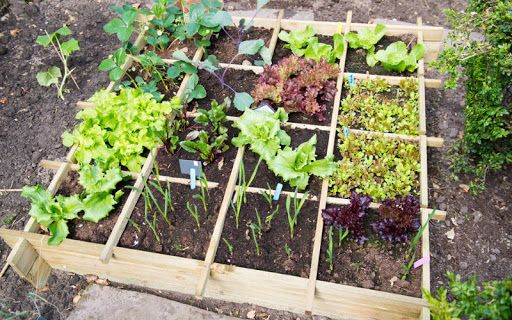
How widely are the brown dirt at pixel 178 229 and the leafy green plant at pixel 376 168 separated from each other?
2.57 ft

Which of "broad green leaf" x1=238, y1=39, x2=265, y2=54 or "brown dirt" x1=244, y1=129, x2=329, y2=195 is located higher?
"broad green leaf" x1=238, y1=39, x2=265, y2=54

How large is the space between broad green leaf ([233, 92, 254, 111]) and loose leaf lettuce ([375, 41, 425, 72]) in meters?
1.08

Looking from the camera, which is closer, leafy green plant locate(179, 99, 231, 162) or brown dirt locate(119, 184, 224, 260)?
brown dirt locate(119, 184, 224, 260)

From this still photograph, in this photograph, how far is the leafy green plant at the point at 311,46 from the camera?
139 inches

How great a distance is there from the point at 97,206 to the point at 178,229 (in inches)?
20.2

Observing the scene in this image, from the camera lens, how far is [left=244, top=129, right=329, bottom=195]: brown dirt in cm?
290

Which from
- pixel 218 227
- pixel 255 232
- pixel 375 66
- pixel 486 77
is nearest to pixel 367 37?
pixel 375 66

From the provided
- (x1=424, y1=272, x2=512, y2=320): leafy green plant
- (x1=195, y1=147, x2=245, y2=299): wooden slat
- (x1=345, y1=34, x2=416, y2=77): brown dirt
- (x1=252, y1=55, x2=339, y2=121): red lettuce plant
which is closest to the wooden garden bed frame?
(x1=195, y1=147, x2=245, y2=299): wooden slat

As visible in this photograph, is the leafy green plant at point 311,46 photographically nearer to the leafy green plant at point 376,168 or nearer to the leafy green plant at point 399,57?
the leafy green plant at point 399,57

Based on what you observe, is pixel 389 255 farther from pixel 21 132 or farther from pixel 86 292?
pixel 21 132

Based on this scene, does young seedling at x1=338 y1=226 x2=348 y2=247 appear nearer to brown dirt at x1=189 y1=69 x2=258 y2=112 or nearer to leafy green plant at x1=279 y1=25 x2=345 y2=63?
brown dirt at x1=189 y1=69 x2=258 y2=112

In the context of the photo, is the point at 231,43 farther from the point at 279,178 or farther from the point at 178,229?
the point at 178,229

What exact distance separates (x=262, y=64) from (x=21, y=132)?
1985mm

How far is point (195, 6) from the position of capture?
3547 millimetres
